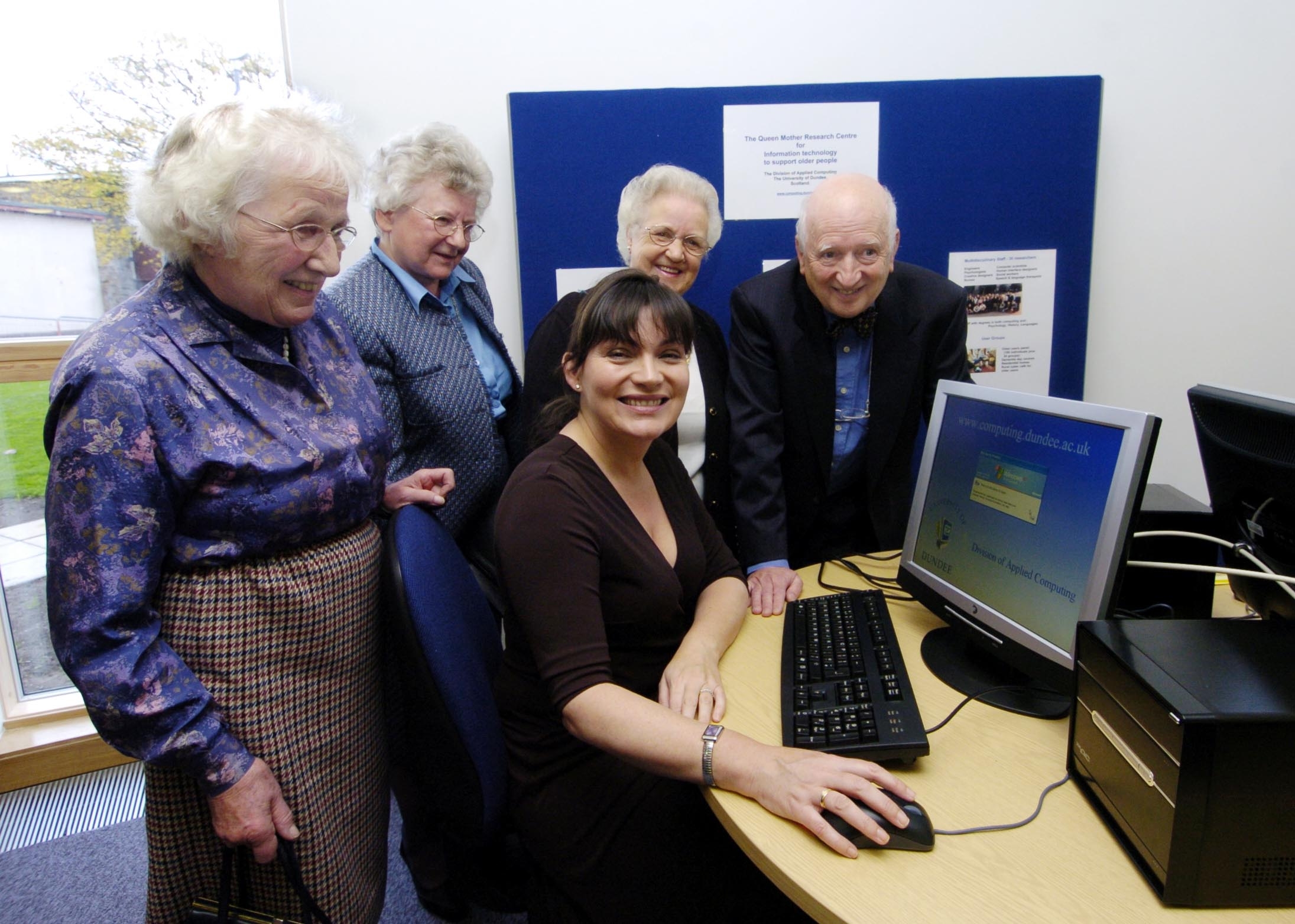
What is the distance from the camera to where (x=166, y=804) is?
116 cm

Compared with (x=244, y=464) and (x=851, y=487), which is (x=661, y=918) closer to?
(x=244, y=464)

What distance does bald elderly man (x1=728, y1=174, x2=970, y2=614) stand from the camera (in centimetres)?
181

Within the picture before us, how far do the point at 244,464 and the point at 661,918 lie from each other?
35.1 inches

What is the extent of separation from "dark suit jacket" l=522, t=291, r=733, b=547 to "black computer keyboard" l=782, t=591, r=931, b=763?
60cm

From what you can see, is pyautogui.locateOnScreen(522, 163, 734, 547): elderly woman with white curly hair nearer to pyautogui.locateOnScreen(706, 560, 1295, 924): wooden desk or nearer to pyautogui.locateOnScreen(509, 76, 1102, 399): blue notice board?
pyautogui.locateOnScreen(509, 76, 1102, 399): blue notice board

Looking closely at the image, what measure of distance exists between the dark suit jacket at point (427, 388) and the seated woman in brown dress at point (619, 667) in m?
0.46

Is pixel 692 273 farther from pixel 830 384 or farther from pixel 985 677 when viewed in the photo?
pixel 985 677

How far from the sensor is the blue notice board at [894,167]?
2.25 m

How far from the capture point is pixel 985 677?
1204mm

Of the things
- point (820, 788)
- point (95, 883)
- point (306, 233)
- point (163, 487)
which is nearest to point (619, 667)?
point (820, 788)

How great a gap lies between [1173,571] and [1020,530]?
390 millimetres

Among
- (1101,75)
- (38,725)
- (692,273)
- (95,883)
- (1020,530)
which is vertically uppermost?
(1101,75)

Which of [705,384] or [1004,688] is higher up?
[705,384]

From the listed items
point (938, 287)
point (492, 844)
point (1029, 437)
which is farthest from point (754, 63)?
point (492, 844)
